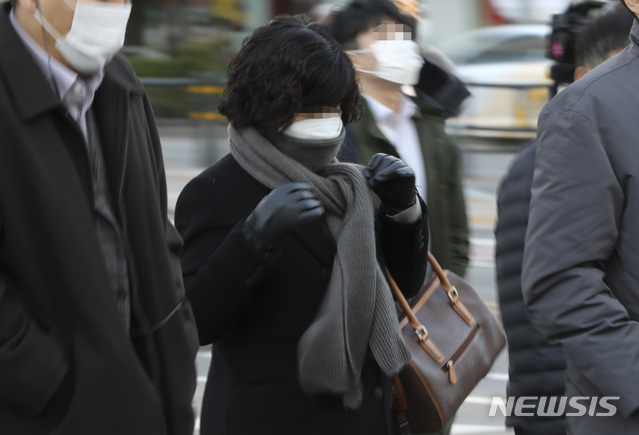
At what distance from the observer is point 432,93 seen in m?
4.02

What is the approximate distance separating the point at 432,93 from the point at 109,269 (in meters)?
2.19

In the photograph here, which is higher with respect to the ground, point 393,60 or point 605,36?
point 605,36

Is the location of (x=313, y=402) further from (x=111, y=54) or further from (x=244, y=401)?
(x=111, y=54)

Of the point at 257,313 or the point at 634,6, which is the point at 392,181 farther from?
the point at 634,6

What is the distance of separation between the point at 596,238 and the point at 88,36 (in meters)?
1.15

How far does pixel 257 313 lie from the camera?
8.64 feet

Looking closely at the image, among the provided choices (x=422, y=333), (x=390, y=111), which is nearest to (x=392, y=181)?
(x=422, y=333)

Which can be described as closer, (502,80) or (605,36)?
(605,36)

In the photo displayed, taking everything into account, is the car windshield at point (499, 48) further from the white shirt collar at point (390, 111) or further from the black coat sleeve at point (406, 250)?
the black coat sleeve at point (406, 250)

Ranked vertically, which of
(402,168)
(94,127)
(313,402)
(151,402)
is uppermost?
(94,127)

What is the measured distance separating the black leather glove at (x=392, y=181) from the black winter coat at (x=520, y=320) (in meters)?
0.39

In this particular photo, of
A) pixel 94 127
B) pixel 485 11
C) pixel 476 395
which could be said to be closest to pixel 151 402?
pixel 94 127

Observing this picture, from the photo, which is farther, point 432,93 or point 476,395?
point 476,395

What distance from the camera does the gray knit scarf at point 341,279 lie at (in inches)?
98.2
